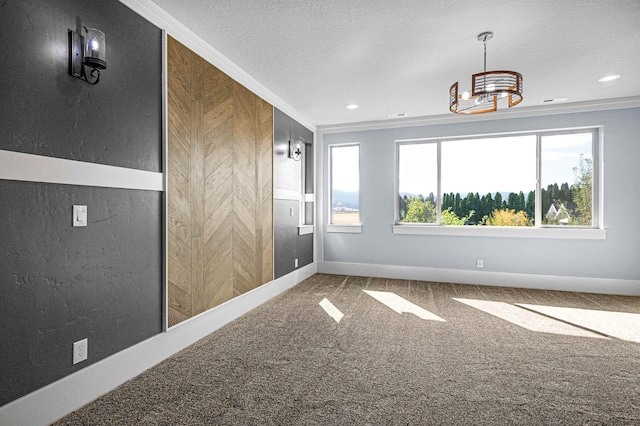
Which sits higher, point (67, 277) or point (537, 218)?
point (537, 218)

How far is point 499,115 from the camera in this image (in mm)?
5141

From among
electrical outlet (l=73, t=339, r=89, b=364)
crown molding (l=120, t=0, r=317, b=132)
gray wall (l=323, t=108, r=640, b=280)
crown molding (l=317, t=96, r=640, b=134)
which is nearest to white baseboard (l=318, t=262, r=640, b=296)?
gray wall (l=323, t=108, r=640, b=280)

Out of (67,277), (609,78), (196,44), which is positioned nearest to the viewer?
(67,277)

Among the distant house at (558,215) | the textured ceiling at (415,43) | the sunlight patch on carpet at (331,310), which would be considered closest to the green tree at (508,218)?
the distant house at (558,215)

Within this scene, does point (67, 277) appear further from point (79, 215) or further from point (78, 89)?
point (78, 89)

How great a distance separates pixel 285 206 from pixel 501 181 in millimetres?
3398

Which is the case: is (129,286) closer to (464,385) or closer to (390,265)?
(464,385)

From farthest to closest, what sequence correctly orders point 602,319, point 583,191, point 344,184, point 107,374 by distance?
point 344,184, point 583,191, point 602,319, point 107,374

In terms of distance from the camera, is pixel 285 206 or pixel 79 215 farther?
pixel 285 206

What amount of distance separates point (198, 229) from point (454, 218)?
4.11 metres

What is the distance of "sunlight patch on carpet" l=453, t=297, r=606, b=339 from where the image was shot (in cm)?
328

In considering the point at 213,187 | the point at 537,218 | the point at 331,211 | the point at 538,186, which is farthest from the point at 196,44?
the point at 537,218

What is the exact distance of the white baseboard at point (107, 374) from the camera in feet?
5.80

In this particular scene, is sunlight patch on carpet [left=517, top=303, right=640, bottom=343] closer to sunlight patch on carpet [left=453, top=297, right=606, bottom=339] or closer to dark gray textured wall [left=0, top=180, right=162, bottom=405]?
sunlight patch on carpet [left=453, top=297, right=606, bottom=339]
